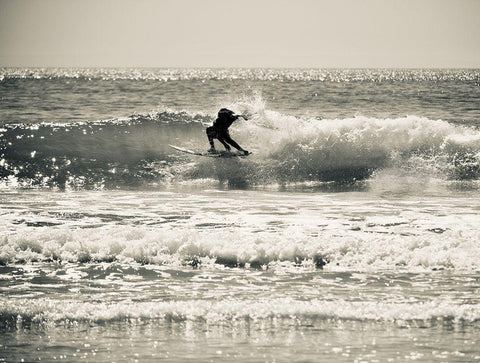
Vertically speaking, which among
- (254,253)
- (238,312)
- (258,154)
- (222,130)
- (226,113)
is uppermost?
(226,113)

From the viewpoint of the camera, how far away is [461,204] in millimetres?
14859

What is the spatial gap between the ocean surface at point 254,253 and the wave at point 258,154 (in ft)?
0.25

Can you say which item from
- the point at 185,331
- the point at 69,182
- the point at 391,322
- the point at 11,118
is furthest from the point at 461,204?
the point at 11,118

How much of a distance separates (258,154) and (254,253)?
12.4m

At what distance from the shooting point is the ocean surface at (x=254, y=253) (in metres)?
7.12

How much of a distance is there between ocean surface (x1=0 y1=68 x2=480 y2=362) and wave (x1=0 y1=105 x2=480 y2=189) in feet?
0.25

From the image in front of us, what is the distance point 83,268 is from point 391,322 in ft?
14.7

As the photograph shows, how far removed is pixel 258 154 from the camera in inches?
888

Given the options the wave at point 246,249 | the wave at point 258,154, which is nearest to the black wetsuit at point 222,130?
the wave at point 258,154

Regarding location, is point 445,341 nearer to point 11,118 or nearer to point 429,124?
point 429,124

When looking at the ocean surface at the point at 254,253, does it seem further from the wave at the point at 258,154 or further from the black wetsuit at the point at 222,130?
the black wetsuit at the point at 222,130

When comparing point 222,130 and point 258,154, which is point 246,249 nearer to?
point 222,130

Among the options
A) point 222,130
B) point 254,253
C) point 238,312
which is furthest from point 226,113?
point 238,312

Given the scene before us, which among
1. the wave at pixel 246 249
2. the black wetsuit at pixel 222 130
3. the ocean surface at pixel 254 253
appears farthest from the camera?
the black wetsuit at pixel 222 130
